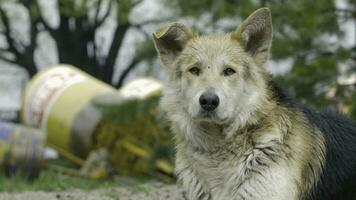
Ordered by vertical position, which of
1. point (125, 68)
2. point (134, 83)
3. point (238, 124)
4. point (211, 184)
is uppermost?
point (238, 124)

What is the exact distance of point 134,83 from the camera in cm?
2231

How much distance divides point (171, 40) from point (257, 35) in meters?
0.71

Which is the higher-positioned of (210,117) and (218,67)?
(218,67)

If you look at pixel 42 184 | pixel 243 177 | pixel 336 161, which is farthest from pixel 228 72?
pixel 42 184

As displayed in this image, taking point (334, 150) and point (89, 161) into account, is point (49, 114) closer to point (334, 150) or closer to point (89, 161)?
point (89, 161)

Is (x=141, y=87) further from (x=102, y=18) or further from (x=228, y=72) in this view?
(x=102, y=18)

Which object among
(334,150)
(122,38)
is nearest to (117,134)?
(334,150)

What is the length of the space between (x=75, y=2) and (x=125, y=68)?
5084 millimetres

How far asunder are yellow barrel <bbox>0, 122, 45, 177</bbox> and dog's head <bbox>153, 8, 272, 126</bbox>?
760 centimetres

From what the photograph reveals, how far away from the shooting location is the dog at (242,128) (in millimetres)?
5848

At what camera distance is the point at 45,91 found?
747 inches

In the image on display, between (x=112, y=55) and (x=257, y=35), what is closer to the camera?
(x=257, y=35)

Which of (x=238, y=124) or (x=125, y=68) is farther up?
(x=238, y=124)

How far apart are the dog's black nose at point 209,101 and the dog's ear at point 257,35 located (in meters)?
0.67
